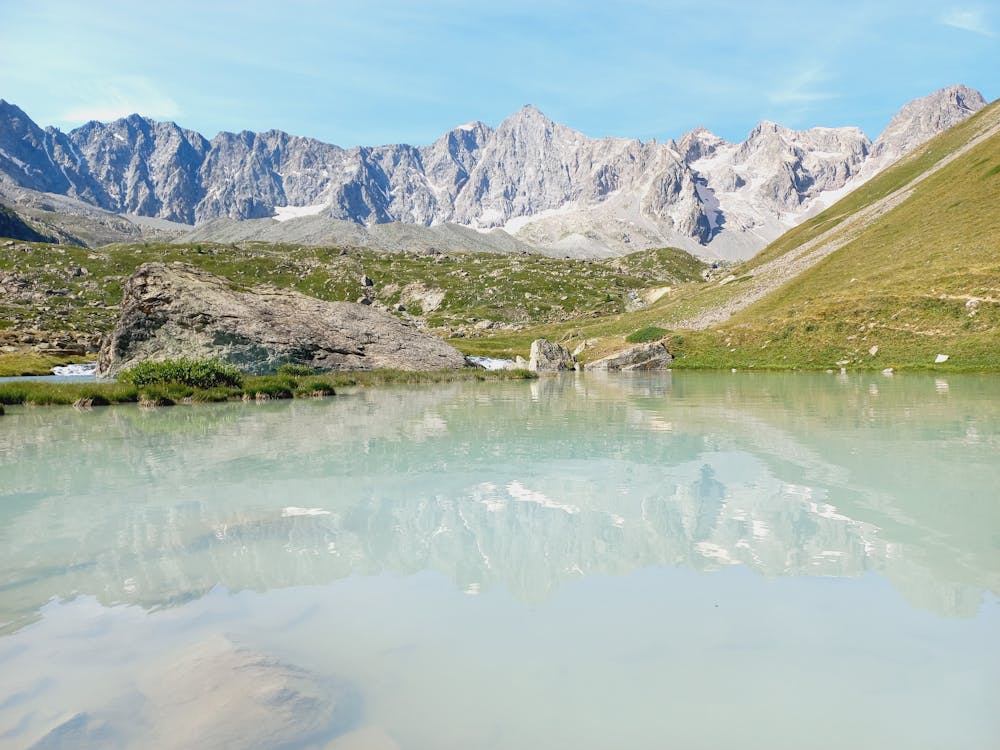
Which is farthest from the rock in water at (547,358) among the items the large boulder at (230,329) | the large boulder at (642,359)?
the large boulder at (230,329)

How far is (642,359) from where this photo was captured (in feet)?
221

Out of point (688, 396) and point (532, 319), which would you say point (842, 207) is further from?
point (688, 396)

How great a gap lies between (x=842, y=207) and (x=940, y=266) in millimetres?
68034

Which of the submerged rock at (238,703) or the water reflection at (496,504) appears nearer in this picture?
the submerged rock at (238,703)

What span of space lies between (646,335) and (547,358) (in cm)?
1328

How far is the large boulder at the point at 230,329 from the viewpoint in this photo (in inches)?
1890

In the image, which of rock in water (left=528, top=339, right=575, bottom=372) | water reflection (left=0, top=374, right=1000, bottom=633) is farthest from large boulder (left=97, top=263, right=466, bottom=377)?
water reflection (left=0, top=374, right=1000, bottom=633)

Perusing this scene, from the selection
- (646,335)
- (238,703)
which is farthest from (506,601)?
(646,335)

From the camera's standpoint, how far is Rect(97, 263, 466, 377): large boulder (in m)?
48.0

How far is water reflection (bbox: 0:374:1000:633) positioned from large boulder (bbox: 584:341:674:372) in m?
A: 45.0

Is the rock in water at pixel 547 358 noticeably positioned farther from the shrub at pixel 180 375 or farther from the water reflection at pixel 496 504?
the water reflection at pixel 496 504

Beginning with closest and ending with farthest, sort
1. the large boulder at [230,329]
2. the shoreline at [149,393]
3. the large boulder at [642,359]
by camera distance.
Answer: the shoreline at [149,393]
the large boulder at [230,329]
the large boulder at [642,359]

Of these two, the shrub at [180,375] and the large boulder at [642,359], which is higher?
the large boulder at [642,359]

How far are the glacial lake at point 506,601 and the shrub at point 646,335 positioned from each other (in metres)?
60.5
